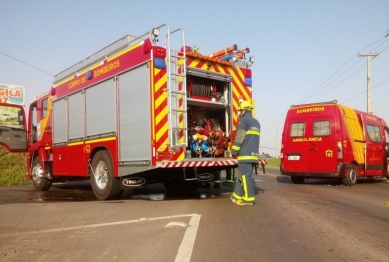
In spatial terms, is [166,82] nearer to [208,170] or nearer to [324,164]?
[208,170]

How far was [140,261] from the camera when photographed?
366 cm

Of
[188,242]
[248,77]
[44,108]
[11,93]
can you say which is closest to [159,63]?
[248,77]

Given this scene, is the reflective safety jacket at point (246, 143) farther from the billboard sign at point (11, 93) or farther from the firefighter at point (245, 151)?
the billboard sign at point (11, 93)

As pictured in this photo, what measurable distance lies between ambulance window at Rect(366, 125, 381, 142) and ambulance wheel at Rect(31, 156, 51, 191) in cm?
1092

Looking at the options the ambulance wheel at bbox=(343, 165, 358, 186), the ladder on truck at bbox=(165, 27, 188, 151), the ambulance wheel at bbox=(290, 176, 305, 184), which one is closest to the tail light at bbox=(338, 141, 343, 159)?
the ambulance wheel at bbox=(343, 165, 358, 186)

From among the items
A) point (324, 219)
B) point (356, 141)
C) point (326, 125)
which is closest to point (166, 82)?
point (324, 219)

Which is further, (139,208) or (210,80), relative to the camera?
(210,80)

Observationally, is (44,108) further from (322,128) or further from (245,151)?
(322,128)

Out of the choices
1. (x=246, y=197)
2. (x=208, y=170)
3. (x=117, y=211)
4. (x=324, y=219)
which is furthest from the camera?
(x=208, y=170)

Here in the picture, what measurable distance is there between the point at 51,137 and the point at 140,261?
8381 mm

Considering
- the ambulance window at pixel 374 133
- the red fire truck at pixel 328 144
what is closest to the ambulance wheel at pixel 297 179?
the red fire truck at pixel 328 144

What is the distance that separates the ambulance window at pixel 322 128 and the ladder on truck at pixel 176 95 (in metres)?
5.79

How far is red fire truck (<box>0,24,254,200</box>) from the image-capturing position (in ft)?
24.0

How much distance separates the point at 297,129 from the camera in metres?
12.5
